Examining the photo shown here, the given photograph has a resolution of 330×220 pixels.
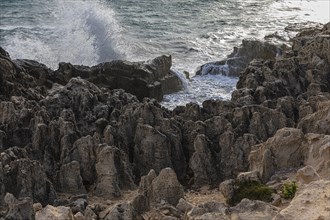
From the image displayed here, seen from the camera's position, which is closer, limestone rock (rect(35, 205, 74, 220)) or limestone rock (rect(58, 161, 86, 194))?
limestone rock (rect(35, 205, 74, 220))

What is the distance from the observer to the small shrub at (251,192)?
41.1 feet

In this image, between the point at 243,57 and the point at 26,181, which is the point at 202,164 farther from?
the point at 243,57

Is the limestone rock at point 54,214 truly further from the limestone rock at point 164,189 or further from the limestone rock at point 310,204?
the limestone rock at point 310,204

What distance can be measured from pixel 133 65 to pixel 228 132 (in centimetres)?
1253

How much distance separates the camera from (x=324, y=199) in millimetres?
11227

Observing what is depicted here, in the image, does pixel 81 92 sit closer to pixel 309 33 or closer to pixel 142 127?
pixel 142 127

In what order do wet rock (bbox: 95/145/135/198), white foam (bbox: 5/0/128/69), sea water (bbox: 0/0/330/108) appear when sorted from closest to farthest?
wet rock (bbox: 95/145/135/198), white foam (bbox: 5/0/128/69), sea water (bbox: 0/0/330/108)

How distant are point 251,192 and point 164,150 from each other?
4.31 metres

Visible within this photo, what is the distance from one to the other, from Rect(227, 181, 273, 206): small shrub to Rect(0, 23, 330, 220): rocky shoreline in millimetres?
128

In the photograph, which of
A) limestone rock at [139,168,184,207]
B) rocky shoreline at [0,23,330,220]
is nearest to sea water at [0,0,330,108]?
rocky shoreline at [0,23,330,220]

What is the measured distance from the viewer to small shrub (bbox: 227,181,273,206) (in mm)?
12535

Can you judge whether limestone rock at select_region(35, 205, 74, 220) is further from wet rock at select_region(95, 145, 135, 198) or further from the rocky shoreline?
wet rock at select_region(95, 145, 135, 198)

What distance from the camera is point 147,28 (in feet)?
138

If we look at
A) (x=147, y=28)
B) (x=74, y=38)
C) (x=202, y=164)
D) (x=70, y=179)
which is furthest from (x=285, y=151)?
(x=147, y=28)
